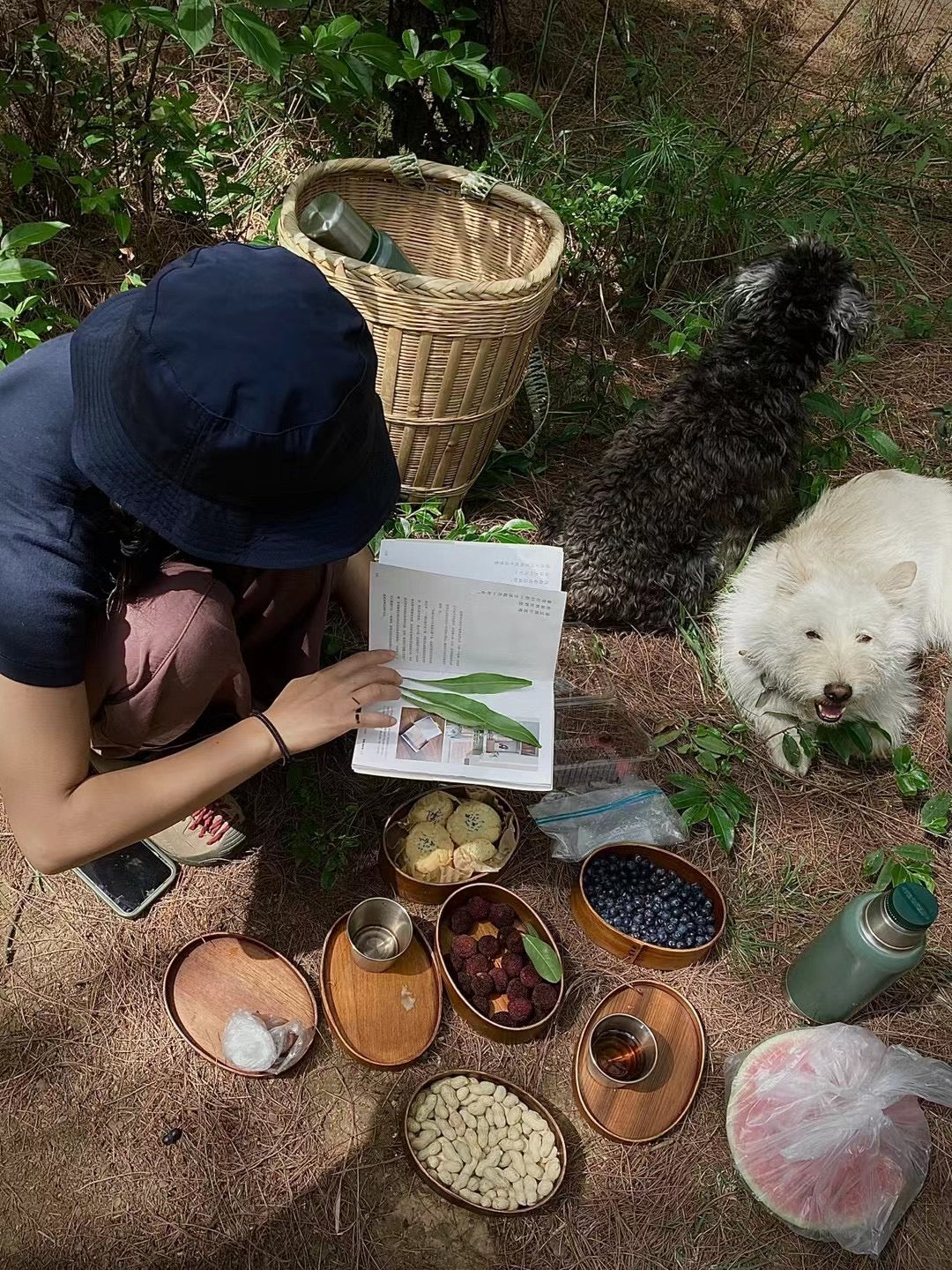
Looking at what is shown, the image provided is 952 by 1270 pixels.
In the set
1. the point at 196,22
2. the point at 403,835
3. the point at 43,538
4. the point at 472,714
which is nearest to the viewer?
the point at 43,538

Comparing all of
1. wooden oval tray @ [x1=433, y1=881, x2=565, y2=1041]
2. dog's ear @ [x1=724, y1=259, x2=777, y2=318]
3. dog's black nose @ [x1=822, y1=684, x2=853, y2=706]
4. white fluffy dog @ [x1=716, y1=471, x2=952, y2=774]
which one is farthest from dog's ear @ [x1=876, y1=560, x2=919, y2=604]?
wooden oval tray @ [x1=433, y1=881, x2=565, y2=1041]

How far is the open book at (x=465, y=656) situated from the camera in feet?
6.46

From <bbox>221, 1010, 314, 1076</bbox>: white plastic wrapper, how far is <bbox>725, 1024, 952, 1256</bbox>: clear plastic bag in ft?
3.46

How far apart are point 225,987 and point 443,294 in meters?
1.95

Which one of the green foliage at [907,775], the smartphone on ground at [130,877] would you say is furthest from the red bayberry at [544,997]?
the green foliage at [907,775]

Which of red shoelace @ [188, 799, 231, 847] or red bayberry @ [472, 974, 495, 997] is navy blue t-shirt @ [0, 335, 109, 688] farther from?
red bayberry @ [472, 974, 495, 997]

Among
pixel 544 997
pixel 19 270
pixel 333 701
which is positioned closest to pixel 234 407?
pixel 333 701

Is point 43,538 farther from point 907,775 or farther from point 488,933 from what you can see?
point 907,775

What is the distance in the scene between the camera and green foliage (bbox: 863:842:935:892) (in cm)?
247

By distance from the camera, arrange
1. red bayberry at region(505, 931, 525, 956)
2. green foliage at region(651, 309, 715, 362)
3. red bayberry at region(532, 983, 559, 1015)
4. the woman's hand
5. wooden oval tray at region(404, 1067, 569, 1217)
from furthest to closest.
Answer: green foliage at region(651, 309, 715, 362), red bayberry at region(505, 931, 525, 956), red bayberry at region(532, 983, 559, 1015), wooden oval tray at region(404, 1067, 569, 1217), the woman's hand

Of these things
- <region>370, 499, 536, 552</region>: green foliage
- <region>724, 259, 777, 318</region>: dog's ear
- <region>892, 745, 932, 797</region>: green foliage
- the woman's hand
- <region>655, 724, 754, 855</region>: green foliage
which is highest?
<region>724, 259, 777, 318</region>: dog's ear

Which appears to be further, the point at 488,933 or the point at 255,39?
the point at 488,933

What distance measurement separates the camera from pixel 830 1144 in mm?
1892

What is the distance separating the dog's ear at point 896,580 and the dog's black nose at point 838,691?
0.39 metres
